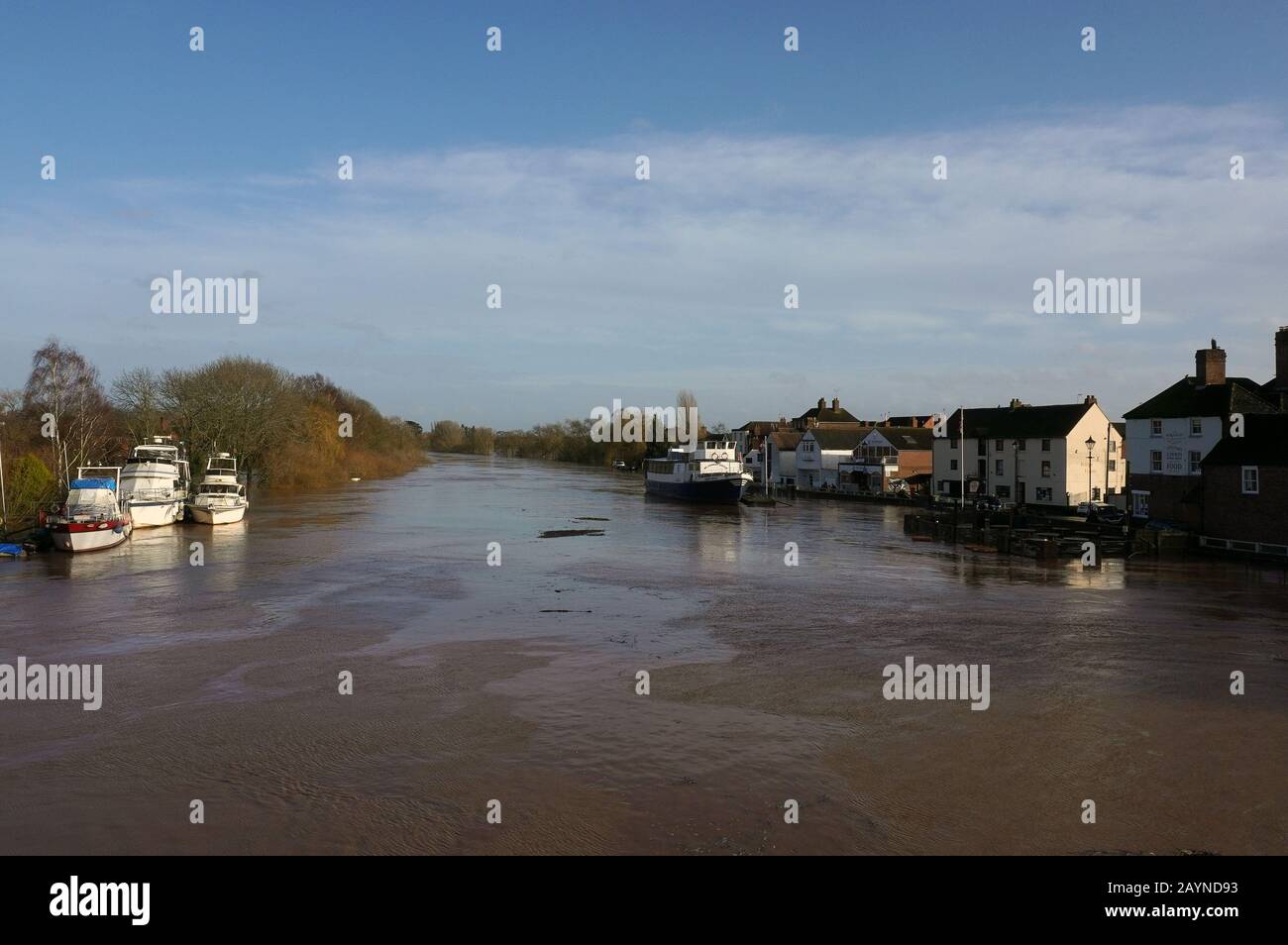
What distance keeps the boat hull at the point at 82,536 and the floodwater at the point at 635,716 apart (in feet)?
15.5

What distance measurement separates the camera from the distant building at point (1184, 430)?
150 feet

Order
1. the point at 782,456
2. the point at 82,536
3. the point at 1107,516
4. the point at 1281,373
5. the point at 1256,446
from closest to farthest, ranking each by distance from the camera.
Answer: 1. the point at 82,536
2. the point at 1256,446
3. the point at 1281,373
4. the point at 1107,516
5. the point at 782,456

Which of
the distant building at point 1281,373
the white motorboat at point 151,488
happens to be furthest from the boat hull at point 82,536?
the distant building at point 1281,373

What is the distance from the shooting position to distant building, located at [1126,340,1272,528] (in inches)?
1796

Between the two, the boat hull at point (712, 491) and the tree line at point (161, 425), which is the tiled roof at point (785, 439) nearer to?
the boat hull at point (712, 491)

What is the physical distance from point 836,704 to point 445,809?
814cm

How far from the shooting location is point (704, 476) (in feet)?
265

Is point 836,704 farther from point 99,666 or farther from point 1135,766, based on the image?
point 99,666

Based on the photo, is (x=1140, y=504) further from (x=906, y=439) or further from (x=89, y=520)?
(x=89, y=520)

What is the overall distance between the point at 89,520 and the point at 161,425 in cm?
2560

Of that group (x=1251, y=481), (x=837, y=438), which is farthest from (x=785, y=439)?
(x=1251, y=481)

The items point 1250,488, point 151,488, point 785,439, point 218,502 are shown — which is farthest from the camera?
point 785,439

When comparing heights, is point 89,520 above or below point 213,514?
above

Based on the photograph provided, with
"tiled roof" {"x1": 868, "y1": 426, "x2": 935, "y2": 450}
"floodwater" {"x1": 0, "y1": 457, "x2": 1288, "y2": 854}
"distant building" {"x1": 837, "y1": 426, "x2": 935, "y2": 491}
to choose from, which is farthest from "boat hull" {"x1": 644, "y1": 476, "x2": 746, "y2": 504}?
"floodwater" {"x1": 0, "y1": 457, "x2": 1288, "y2": 854}
